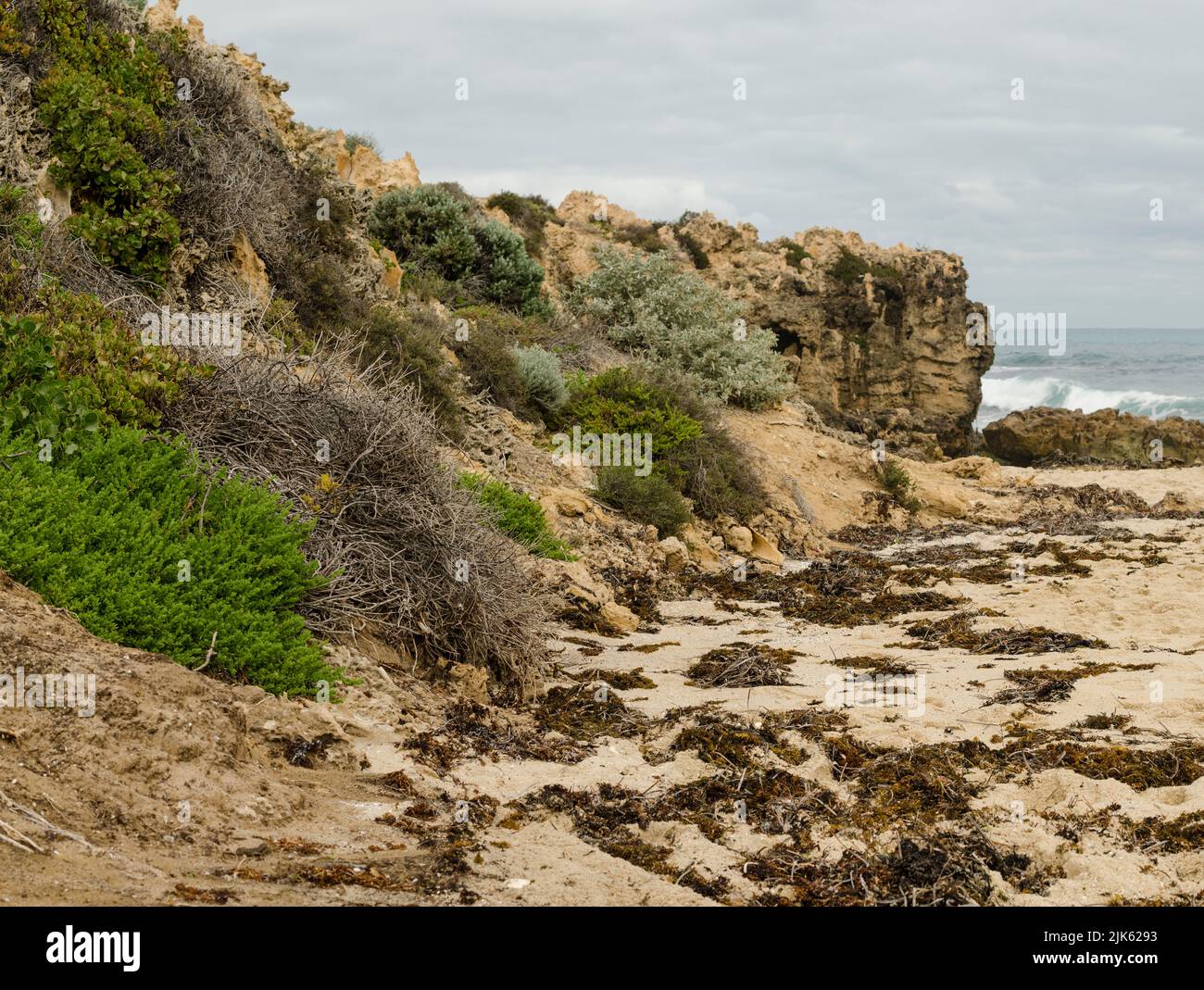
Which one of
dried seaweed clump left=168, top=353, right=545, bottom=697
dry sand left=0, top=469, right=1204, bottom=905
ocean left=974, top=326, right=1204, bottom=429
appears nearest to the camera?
dry sand left=0, top=469, right=1204, bottom=905

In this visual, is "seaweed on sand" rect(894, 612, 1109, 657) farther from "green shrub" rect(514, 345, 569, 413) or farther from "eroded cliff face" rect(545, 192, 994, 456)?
"eroded cliff face" rect(545, 192, 994, 456)

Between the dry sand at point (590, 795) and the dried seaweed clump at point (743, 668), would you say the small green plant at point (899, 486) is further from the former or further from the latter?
the dry sand at point (590, 795)

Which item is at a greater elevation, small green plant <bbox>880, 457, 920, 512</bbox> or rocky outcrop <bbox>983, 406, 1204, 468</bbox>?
rocky outcrop <bbox>983, 406, 1204, 468</bbox>

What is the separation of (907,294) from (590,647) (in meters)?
22.0

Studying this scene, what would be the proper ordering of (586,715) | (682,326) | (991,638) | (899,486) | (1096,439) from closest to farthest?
(586,715)
(991,638)
(899,486)
(682,326)
(1096,439)

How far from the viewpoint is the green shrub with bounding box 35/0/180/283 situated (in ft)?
30.9

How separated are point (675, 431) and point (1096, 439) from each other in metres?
15.0

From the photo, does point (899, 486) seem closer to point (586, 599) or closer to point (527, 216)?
point (586, 599)

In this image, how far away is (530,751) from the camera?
5863mm

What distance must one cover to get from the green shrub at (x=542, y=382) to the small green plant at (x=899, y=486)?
5.88 meters

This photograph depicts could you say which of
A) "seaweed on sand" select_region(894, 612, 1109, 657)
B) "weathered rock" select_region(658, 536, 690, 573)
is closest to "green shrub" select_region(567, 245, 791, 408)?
"weathered rock" select_region(658, 536, 690, 573)

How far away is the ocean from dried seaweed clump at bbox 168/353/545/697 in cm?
4200

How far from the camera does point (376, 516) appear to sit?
702 cm

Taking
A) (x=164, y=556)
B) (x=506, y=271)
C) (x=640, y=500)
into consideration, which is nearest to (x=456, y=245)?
(x=506, y=271)
